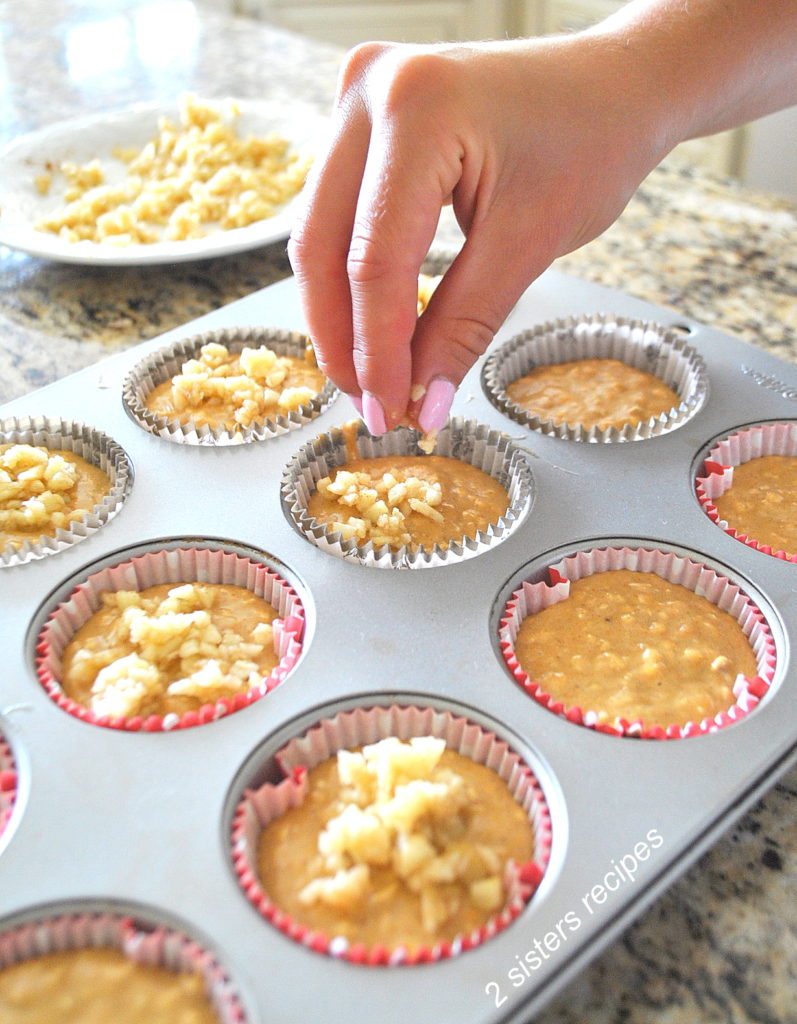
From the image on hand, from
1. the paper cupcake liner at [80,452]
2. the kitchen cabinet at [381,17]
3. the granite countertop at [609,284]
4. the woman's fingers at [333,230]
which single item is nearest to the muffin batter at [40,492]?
the paper cupcake liner at [80,452]

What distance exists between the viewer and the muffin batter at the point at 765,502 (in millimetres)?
1479

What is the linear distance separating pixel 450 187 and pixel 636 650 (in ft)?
2.15

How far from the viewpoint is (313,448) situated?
158 centimetres

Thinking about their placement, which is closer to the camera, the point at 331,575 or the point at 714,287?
the point at 331,575

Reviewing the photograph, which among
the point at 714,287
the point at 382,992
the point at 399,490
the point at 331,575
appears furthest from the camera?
the point at 714,287

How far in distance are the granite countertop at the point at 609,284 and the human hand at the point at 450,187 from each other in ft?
2.28

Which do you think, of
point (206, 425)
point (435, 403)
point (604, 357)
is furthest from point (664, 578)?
point (206, 425)

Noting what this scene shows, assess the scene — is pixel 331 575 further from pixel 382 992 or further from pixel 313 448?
→ pixel 382 992

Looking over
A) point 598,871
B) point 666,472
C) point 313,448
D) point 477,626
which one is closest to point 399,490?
point 313,448

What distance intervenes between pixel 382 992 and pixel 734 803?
1.48 ft

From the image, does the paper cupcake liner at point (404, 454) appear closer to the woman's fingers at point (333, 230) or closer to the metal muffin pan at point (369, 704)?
the metal muffin pan at point (369, 704)

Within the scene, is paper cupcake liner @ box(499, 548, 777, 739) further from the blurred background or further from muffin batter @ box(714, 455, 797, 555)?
the blurred background

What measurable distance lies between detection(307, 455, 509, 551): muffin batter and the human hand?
16 cm

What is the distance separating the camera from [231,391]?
169cm
